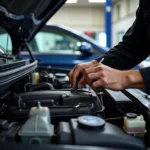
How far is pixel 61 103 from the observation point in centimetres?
112

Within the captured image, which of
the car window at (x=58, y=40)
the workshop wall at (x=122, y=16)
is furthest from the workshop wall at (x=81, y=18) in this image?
the car window at (x=58, y=40)

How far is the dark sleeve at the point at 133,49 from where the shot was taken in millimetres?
1511

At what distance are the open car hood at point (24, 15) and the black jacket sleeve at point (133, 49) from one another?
0.56 metres

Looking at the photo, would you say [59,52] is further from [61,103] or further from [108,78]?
[108,78]

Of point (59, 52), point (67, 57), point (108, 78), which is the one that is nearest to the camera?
point (108, 78)

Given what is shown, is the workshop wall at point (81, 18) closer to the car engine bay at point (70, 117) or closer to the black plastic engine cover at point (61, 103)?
the car engine bay at point (70, 117)

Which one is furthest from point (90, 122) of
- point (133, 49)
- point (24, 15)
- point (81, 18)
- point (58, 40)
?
point (81, 18)

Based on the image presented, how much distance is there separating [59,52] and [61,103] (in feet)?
8.06

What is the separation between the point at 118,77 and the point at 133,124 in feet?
0.69

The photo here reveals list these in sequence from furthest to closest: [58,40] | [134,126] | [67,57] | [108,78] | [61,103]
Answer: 1. [58,40]
2. [67,57]
3. [61,103]
4. [108,78]
5. [134,126]

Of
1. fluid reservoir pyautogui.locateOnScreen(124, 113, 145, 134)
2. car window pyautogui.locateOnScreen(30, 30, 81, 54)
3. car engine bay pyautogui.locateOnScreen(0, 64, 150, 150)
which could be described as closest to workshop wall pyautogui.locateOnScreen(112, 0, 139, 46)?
car window pyautogui.locateOnScreen(30, 30, 81, 54)

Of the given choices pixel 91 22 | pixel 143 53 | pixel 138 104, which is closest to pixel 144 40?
pixel 143 53

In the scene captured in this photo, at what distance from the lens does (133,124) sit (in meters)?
0.85

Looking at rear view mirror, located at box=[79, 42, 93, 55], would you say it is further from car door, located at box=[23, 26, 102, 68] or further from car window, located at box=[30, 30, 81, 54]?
car window, located at box=[30, 30, 81, 54]
